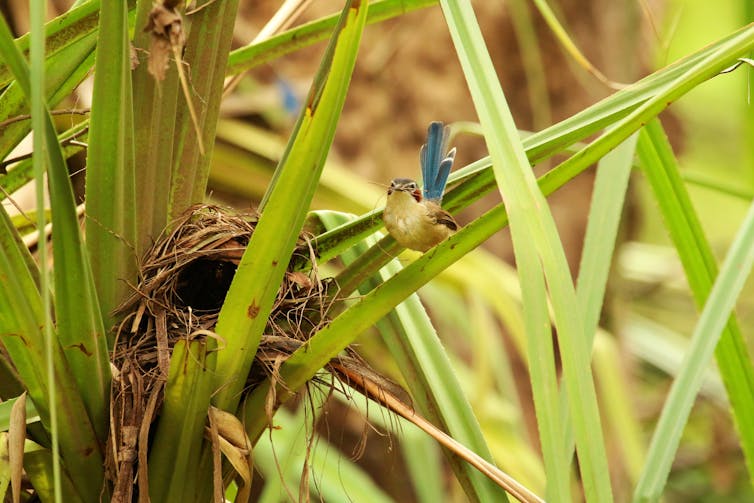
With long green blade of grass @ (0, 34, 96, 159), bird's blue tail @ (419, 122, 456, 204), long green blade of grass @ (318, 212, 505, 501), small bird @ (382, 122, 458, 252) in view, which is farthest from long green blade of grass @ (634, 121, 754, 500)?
long green blade of grass @ (0, 34, 96, 159)

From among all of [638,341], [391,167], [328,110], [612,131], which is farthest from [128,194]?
[638,341]

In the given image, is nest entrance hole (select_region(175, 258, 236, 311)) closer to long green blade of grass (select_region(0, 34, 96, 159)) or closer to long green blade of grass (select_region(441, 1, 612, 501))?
long green blade of grass (select_region(0, 34, 96, 159))

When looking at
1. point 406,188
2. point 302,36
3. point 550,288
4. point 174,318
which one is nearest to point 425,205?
point 406,188

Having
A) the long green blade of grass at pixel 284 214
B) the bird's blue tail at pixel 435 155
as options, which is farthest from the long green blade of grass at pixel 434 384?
A: the bird's blue tail at pixel 435 155

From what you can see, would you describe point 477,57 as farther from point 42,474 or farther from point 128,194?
point 42,474

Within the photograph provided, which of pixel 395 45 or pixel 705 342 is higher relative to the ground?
pixel 395 45

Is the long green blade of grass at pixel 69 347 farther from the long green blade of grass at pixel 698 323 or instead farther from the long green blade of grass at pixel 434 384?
the long green blade of grass at pixel 698 323

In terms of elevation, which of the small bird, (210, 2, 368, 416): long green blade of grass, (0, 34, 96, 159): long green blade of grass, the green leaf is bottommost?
the green leaf
